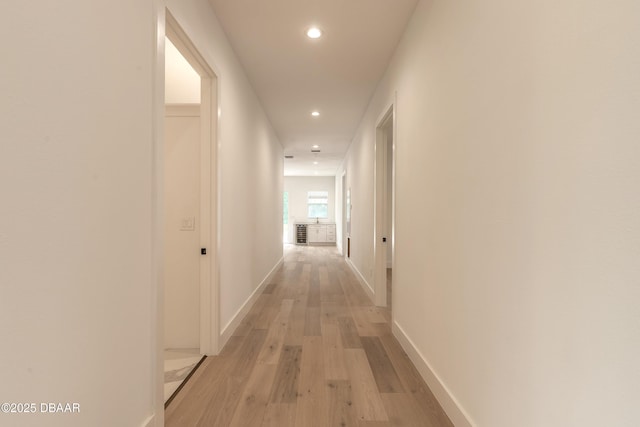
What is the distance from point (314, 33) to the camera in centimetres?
279

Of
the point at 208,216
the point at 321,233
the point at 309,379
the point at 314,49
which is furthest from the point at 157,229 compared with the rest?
the point at 321,233

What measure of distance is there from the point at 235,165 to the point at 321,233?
350 inches

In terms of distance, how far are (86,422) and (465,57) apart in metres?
2.29

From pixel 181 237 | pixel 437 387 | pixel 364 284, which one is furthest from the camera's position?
pixel 364 284

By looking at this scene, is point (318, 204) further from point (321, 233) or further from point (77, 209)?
point (77, 209)

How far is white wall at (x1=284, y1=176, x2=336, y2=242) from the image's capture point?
1268 centimetres

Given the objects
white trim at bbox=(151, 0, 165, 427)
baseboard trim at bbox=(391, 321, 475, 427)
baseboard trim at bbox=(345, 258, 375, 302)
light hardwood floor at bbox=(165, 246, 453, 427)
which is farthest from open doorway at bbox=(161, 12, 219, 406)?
baseboard trim at bbox=(345, 258, 375, 302)

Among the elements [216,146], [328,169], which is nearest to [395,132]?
[216,146]

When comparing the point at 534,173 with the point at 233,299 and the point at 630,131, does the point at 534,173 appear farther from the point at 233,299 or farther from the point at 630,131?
the point at 233,299

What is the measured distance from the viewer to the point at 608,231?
0.83 m

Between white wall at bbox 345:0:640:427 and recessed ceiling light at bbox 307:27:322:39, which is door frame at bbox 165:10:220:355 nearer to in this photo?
recessed ceiling light at bbox 307:27:322:39

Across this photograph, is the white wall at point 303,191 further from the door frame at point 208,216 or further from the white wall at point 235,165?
the door frame at point 208,216

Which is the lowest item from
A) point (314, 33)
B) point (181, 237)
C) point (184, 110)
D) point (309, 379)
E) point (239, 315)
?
point (309, 379)

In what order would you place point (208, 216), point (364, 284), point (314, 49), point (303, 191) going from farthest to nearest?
point (303, 191) < point (364, 284) < point (314, 49) < point (208, 216)
